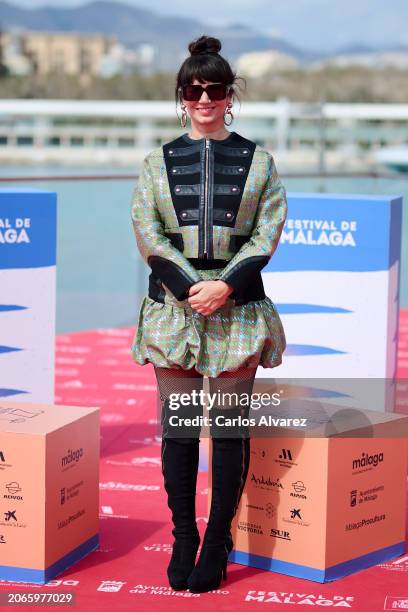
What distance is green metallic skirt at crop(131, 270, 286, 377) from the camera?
8.27ft

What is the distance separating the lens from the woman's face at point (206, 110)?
2562mm

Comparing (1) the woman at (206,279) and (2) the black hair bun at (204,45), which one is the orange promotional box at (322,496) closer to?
(1) the woman at (206,279)

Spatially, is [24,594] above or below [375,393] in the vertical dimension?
below

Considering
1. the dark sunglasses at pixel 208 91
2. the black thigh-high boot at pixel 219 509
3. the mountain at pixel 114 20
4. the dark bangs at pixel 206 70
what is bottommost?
the black thigh-high boot at pixel 219 509

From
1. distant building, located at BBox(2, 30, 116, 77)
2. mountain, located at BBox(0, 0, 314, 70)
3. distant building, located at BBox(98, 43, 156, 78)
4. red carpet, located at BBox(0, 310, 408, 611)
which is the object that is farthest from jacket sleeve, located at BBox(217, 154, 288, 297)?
mountain, located at BBox(0, 0, 314, 70)

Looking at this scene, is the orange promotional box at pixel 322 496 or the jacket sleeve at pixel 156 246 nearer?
the jacket sleeve at pixel 156 246

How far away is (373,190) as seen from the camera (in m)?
6.82

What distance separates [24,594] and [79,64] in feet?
256

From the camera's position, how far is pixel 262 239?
2.56m

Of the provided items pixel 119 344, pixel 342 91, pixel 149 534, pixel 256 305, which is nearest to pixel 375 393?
pixel 149 534

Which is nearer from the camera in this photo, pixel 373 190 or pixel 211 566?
pixel 211 566

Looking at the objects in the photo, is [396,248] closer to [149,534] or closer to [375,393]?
[375,393]

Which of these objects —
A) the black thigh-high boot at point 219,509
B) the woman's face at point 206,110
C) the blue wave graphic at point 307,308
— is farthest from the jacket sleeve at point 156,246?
the blue wave graphic at point 307,308

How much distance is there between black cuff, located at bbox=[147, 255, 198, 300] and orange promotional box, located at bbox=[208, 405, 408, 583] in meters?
0.44
